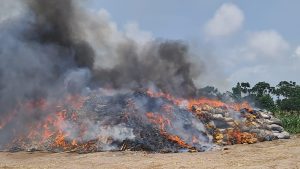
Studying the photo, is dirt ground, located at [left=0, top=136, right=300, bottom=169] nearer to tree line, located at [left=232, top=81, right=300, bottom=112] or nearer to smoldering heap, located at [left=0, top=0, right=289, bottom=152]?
smoldering heap, located at [left=0, top=0, right=289, bottom=152]

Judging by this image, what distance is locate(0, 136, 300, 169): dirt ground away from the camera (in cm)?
1586

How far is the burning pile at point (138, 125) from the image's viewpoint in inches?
850

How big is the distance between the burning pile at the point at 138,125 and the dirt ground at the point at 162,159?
1.46 m

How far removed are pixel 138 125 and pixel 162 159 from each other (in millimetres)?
5221

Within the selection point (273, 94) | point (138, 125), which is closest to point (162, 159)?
point (138, 125)

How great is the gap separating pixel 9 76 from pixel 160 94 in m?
11.2

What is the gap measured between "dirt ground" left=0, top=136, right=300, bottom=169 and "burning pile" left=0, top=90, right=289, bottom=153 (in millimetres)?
1463

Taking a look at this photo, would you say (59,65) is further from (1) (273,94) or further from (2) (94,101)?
(1) (273,94)

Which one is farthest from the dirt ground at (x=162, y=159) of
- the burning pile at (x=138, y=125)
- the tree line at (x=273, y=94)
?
the tree line at (x=273, y=94)

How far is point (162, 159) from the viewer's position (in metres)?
17.8

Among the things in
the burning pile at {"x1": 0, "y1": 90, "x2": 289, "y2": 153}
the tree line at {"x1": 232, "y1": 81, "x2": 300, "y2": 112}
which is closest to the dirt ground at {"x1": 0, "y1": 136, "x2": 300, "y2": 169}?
the burning pile at {"x1": 0, "y1": 90, "x2": 289, "y2": 153}

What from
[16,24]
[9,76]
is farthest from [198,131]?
[16,24]

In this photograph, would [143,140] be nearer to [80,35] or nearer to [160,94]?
[160,94]

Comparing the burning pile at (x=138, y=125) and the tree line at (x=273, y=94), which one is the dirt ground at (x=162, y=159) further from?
the tree line at (x=273, y=94)
